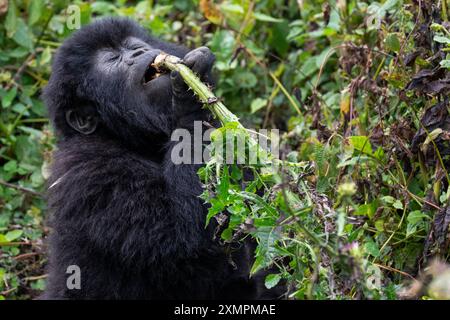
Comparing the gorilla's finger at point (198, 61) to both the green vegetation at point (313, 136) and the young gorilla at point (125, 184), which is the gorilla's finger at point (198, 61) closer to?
the young gorilla at point (125, 184)

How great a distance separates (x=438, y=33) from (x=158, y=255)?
5.50 feet

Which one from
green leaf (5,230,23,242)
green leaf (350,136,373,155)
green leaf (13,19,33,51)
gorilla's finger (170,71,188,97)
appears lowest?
green leaf (5,230,23,242)

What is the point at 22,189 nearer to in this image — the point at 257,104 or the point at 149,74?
the point at 149,74

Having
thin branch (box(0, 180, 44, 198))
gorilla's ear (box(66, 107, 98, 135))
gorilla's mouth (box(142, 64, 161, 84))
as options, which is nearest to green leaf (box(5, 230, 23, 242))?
thin branch (box(0, 180, 44, 198))

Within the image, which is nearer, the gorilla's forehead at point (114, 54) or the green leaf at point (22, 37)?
the gorilla's forehead at point (114, 54)

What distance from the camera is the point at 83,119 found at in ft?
14.5

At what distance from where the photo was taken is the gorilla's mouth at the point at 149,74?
14.0 feet

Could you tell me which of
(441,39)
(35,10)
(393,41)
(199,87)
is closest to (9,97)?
(35,10)

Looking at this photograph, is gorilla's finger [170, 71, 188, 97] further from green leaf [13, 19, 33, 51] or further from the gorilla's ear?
green leaf [13, 19, 33, 51]

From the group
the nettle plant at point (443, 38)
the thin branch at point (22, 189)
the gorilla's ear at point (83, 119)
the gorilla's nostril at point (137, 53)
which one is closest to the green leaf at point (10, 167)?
the thin branch at point (22, 189)

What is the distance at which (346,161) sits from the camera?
138 inches

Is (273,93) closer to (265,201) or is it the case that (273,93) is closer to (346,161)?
(346,161)

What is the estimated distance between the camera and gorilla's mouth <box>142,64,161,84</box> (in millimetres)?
4254

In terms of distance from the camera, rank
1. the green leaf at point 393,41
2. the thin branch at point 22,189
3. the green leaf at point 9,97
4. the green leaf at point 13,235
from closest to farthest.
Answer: the green leaf at point 393,41 < the green leaf at point 13,235 < the thin branch at point 22,189 < the green leaf at point 9,97
